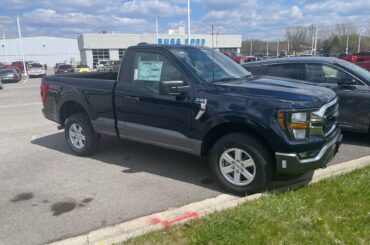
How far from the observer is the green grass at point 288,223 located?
314 cm

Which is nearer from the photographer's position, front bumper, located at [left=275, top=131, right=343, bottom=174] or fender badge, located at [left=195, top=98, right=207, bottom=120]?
front bumper, located at [left=275, top=131, right=343, bottom=174]

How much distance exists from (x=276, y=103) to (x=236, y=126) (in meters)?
0.65

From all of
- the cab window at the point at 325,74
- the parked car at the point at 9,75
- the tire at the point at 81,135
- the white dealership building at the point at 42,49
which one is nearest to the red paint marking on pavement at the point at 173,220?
the tire at the point at 81,135

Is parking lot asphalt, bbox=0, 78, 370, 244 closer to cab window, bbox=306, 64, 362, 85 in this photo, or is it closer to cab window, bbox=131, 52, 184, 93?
cab window, bbox=306, 64, 362, 85

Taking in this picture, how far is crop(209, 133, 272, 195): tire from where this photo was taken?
4109 mm

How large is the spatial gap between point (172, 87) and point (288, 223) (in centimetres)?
209

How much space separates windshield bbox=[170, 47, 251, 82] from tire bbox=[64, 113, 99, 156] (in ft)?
7.10

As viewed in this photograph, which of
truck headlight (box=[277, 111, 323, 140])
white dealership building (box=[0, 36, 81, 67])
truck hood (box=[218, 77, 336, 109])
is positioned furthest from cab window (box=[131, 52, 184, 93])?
white dealership building (box=[0, 36, 81, 67])

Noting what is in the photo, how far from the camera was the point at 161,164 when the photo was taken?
5637 mm

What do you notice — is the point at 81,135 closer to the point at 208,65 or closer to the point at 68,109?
the point at 68,109

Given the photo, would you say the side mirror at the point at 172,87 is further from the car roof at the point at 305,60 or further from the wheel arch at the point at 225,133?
the car roof at the point at 305,60

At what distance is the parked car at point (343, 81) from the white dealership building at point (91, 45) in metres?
39.8

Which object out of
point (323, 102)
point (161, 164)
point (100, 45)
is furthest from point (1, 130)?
point (100, 45)

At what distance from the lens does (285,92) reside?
13.2ft
